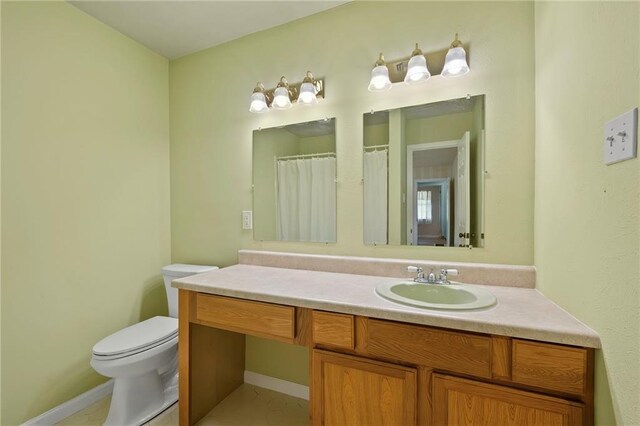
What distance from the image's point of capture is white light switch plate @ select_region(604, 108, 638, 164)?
0.63m

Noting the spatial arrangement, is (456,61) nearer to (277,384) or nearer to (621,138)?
(621,138)

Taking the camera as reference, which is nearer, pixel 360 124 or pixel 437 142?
pixel 437 142

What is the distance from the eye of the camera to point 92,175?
1.77 metres

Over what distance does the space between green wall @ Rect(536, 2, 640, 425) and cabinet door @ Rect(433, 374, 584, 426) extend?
0.33 feet

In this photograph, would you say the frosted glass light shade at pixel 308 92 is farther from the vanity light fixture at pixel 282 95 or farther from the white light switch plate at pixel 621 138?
the white light switch plate at pixel 621 138

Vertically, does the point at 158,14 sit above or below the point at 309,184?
above

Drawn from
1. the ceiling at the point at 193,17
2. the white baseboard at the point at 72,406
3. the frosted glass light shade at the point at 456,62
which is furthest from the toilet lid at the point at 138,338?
the frosted glass light shade at the point at 456,62

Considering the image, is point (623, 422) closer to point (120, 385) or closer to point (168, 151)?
point (120, 385)

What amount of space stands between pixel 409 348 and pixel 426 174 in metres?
0.90

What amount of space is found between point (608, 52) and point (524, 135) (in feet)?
2.07

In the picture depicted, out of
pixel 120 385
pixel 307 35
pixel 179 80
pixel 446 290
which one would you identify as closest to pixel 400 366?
pixel 446 290

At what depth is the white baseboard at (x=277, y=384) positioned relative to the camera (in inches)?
69.6

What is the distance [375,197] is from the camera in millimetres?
1613

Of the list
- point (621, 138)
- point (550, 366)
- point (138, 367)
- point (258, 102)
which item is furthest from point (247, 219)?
point (621, 138)
